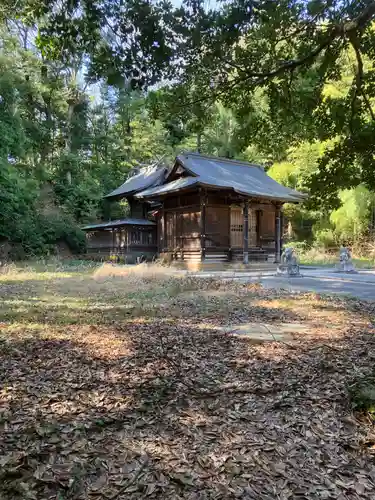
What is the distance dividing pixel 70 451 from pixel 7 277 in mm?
10086

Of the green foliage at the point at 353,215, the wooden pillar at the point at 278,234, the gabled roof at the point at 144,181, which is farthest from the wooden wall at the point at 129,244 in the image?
the green foliage at the point at 353,215

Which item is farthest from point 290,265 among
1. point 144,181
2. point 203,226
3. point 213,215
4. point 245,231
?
point 144,181

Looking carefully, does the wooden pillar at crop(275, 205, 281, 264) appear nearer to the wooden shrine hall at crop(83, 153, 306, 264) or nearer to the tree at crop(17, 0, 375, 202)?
the wooden shrine hall at crop(83, 153, 306, 264)

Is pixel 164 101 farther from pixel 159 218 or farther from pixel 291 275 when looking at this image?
pixel 159 218

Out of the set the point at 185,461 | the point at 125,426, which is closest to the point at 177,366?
the point at 125,426

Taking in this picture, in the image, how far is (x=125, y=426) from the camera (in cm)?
241

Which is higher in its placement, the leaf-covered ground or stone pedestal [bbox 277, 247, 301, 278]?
stone pedestal [bbox 277, 247, 301, 278]

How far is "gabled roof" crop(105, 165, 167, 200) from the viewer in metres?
21.5

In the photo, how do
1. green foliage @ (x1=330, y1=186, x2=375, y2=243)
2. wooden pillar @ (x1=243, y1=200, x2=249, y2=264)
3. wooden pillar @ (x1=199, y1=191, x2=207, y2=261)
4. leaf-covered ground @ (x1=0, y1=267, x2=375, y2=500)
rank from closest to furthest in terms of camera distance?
leaf-covered ground @ (x1=0, y1=267, x2=375, y2=500) < wooden pillar @ (x1=199, y1=191, x2=207, y2=261) < wooden pillar @ (x1=243, y1=200, x2=249, y2=264) < green foliage @ (x1=330, y1=186, x2=375, y2=243)

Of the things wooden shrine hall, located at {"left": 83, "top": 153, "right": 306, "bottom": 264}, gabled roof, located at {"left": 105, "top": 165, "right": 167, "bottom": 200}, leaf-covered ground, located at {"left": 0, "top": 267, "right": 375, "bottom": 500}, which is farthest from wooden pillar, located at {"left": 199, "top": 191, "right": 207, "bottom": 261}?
leaf-covered ground, located at {"left": 0, "top": 267, "right": 375, "bottom": 500}

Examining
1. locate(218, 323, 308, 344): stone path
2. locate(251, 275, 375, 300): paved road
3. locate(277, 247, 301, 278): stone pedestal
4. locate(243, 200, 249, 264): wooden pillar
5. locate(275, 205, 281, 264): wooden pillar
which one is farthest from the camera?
locate(275, 205, 281, 264): wooden pillar

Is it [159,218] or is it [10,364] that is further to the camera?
[159,218]

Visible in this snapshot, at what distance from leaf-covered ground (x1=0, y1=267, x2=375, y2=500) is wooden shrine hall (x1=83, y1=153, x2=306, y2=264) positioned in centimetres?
1082

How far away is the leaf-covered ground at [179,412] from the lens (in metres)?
1.92
